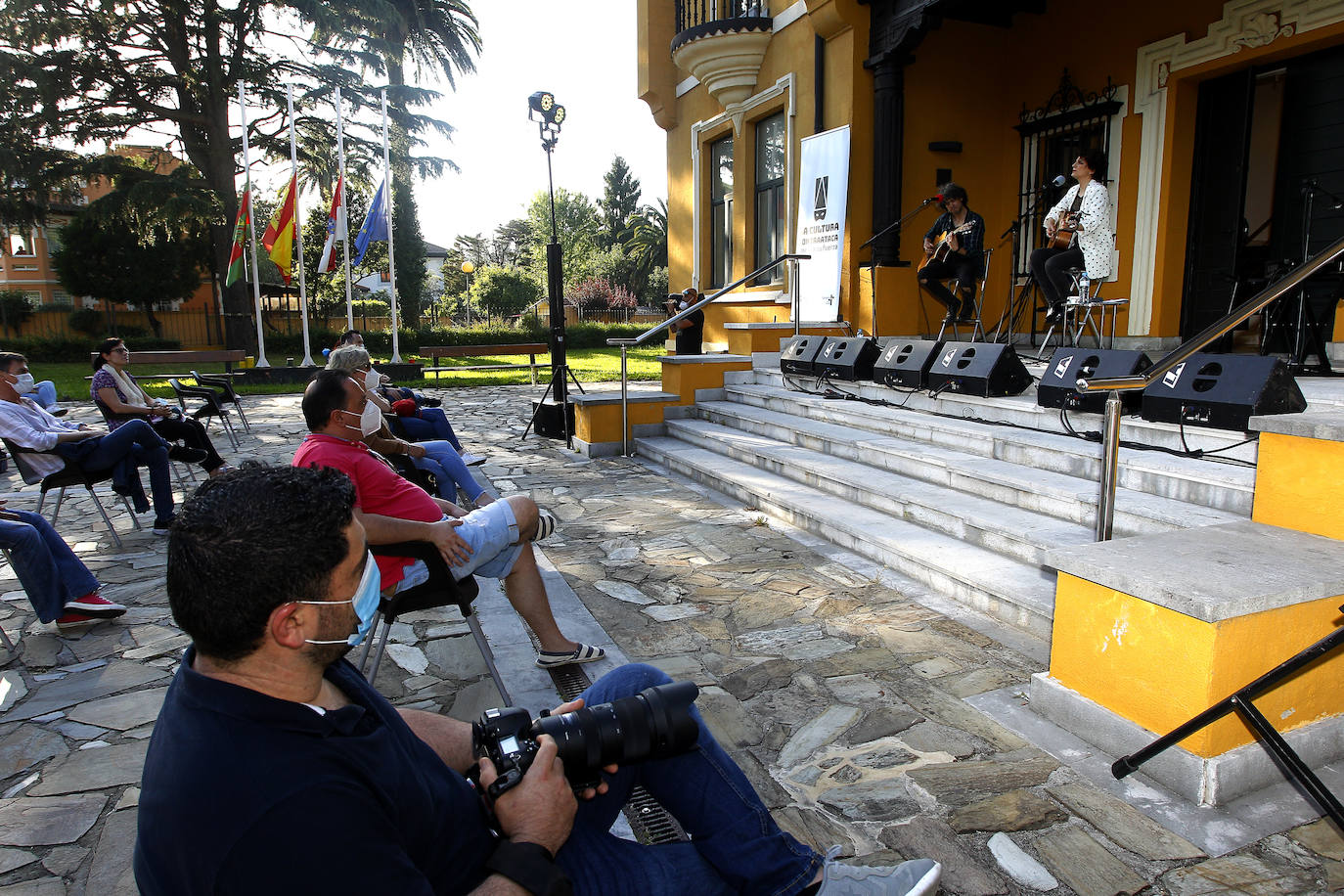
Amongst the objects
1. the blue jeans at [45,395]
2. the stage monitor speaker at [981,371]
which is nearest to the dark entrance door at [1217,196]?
the stage monitor speaker at [981,371]

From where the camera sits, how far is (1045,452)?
4711 millimetres

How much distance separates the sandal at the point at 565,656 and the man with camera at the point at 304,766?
167cm

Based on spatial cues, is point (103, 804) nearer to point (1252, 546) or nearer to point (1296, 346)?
point (1252, 546)

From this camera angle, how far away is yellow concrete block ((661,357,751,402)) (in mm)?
8703

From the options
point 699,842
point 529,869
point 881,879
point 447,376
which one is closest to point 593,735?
point 529,869

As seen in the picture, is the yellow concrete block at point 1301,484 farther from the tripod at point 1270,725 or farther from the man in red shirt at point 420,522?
the man in red shirt at point 420,522

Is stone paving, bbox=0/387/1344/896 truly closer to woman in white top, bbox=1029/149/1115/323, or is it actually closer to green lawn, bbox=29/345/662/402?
woman in white top, bbox=1029/149/1115/323

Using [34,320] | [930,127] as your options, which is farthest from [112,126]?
[930,127]

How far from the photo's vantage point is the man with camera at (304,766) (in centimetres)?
104

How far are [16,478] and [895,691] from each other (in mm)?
8359

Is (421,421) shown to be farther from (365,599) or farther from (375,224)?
(375,224)

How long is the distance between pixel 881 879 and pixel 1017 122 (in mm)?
10057

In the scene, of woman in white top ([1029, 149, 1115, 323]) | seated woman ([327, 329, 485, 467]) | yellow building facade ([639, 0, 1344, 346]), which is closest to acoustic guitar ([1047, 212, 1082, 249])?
woman in white top ([1029, 149, 1115, 323])

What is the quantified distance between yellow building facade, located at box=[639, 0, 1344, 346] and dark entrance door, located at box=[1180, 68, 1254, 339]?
0.06 ft
